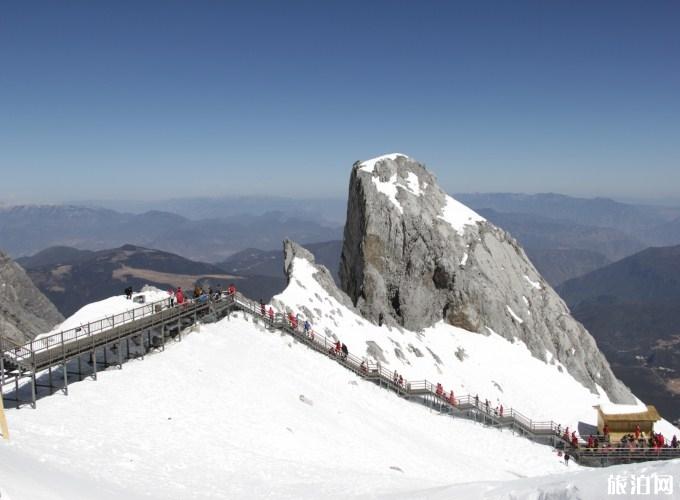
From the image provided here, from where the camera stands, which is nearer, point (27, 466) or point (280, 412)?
point (27, 466)

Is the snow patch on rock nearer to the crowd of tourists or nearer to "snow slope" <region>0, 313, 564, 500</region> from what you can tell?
the crowd of tourists

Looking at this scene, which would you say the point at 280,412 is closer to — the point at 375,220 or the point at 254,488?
the point at 254,488

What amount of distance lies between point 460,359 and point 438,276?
42.0 feet

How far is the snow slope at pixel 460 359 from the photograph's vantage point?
5162 centimetres

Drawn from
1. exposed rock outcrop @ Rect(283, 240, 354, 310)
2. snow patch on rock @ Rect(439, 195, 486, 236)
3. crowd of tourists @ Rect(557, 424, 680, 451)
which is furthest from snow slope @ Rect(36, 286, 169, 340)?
snow patch on rock @ Rect(439, 195, 486, 236)

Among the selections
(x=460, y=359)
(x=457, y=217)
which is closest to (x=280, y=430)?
(x=460, y=359)

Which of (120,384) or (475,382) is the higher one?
(120,384)

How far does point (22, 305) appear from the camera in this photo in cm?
9181

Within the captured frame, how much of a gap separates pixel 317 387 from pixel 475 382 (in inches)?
969

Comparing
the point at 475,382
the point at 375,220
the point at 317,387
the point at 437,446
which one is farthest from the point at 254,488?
the point at 375,220

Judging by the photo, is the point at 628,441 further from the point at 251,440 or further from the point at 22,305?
the point at 22,305

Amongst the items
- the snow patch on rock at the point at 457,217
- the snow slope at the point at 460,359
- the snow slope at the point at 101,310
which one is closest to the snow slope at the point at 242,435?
the snow slope at the point at 101,310

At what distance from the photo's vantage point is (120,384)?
2867 cm

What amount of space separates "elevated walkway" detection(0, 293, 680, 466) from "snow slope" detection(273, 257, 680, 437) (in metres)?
2.91
